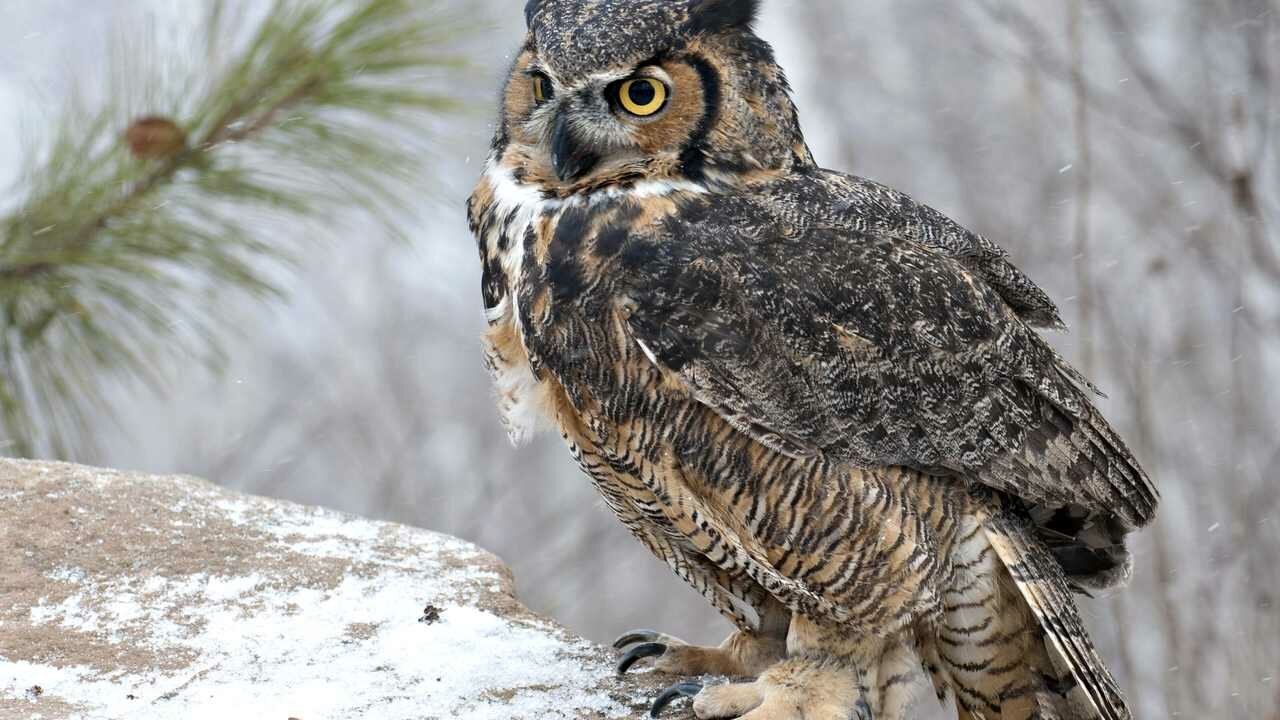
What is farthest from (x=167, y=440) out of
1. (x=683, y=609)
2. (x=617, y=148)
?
(x=617, y=148)

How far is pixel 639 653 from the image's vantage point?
256cm

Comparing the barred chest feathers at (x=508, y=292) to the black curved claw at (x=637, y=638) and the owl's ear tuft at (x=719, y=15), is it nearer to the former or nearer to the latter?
the owl's ear tuft at (x=719, y=15)

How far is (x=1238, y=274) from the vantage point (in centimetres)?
333

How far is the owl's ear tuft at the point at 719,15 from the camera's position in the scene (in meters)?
2.20

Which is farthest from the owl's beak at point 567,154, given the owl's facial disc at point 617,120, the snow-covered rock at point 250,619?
the snow-covered rock at point 250,619

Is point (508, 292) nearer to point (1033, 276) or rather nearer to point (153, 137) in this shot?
point (153, 137)

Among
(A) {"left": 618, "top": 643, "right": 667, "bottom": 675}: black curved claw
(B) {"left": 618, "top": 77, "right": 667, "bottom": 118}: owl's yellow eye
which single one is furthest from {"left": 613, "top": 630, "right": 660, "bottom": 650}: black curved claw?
(B) {"left": 618, "top": 77, "right": 667, "bottom": 118}: owl's yellow eye

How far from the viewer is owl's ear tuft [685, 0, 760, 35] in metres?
2.20

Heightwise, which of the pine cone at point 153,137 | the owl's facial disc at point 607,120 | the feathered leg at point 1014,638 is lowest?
the feathered leg at point 1014,638

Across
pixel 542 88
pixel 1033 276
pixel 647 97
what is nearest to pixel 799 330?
pixel 647 97

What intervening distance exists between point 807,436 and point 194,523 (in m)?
1.37

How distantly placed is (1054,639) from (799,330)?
26.2 inches

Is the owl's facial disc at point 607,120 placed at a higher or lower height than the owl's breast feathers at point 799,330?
higher

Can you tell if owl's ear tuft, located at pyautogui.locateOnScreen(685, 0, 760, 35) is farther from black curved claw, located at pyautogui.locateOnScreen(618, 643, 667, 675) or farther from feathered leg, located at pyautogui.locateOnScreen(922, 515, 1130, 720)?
black curved claw, located at pyautogui.locateOnScreen(618, 643, 667, 675)
